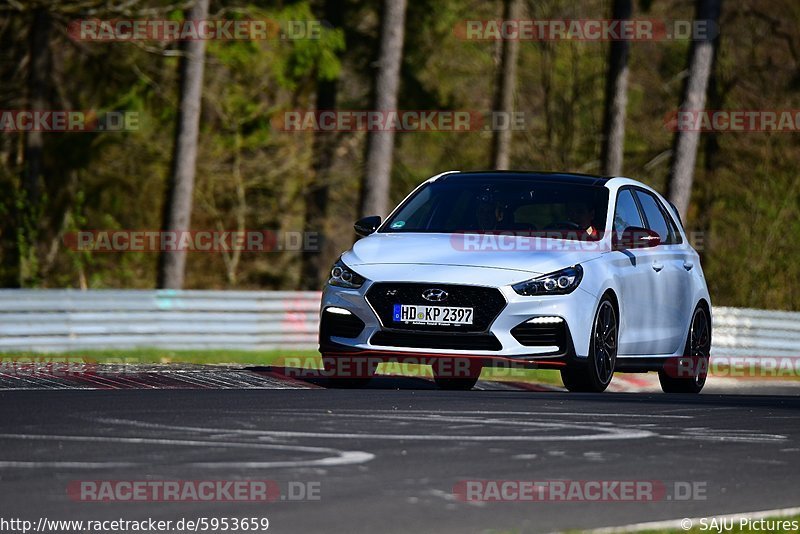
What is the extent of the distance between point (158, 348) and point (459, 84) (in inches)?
1033

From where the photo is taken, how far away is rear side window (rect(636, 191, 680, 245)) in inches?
571

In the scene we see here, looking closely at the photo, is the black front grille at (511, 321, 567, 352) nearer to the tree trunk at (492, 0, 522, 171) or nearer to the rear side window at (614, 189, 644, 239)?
the rear side window at (614, 189, 644, 239)

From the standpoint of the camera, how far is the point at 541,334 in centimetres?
1200

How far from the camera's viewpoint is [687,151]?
102 feet

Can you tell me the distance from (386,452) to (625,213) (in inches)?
248

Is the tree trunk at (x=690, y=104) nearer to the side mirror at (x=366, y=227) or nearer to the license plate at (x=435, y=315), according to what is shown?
the side mirror at (x=366, y=227)

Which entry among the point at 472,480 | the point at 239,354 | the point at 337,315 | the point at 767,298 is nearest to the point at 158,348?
the point at 239,354

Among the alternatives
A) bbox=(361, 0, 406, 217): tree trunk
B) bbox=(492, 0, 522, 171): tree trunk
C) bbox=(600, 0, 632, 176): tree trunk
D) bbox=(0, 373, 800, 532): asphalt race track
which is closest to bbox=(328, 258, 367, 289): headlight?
bbox=(0, 373, 800, 532): asphalt race track

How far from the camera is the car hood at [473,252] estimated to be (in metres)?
12.1
